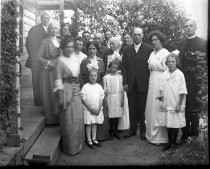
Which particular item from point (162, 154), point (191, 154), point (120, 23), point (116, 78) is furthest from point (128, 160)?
point (120, 23)

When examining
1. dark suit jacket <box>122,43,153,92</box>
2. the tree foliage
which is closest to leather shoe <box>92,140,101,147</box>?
dark suit jacket <box>122,43,153,92</box>

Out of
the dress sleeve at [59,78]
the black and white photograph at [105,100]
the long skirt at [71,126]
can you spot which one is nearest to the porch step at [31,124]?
the black and white photograph at [105,100]

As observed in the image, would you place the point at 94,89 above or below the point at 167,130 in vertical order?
above

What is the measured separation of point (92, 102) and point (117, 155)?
2.79 feet

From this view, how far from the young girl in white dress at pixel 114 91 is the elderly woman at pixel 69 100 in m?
0.72

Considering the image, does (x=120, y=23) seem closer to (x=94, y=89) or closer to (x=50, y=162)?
(x=94, y=89)

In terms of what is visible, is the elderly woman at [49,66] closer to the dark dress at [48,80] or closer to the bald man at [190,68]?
the dark dress at [48,80]

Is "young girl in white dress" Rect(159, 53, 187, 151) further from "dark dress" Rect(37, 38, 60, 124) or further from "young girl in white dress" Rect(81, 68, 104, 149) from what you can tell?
"dark dress" Rect(37, 38, 60, 124)

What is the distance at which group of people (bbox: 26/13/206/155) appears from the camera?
5.05 m

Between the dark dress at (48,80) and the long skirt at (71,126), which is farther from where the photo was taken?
the dark dress at (48,80)

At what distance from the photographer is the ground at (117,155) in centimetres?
482

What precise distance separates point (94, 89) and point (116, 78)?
0.52m

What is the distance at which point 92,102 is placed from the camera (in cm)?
534

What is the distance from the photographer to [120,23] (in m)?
8.52
